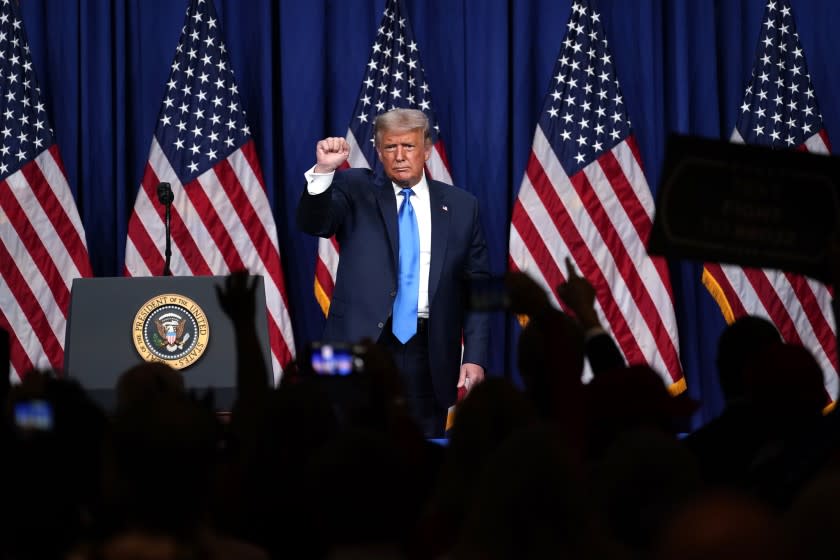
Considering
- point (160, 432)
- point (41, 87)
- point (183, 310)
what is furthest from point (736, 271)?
point (160, 432)

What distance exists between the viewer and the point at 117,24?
21.0 feet

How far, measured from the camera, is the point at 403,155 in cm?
470

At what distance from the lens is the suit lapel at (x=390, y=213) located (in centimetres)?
464

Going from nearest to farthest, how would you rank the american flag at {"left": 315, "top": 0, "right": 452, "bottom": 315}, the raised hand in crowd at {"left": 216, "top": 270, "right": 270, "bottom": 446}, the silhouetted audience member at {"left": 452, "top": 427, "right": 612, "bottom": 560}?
1. the silhouetted audience member at {"left": 452, "top": 427, "right": 612, "bottom": 560}
2. the raised hand in crowd at {"left": 216, "top": 270, "right": 270, "bottom": 446}
3. the american flag at {"left": 315, "top": 0, "right": 452, "bottom": 315}

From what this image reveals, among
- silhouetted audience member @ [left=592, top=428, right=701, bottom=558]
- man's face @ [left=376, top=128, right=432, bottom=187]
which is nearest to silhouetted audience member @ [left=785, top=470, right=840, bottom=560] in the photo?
silhouetted audience member @ [left=592, top=428, right=701, bottom=558]

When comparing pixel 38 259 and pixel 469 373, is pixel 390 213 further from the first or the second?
pixel 38 259

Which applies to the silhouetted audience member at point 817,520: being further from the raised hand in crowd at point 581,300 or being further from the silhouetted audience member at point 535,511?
the raised hand in crowd at point 581,300

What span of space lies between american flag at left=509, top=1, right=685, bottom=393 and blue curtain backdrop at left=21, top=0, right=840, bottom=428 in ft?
0.73

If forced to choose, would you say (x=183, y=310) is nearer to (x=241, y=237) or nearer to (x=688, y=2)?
(x=241, y=237)

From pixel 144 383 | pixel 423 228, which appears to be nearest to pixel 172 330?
pixel 423 228

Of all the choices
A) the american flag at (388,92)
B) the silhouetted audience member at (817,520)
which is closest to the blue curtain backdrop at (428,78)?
the american flag at (388,92)

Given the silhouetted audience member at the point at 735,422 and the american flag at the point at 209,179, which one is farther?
the american flag at the point at 209,179

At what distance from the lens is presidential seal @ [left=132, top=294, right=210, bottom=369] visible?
4219mm

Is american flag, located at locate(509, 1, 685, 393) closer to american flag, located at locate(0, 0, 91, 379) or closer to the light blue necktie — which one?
the light blue necktie
